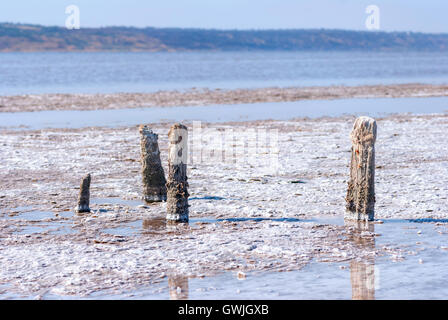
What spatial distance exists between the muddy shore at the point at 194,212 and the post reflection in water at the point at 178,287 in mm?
201

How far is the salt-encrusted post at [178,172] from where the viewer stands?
12.0 m

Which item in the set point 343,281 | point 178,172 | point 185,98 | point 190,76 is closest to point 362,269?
point 343,281

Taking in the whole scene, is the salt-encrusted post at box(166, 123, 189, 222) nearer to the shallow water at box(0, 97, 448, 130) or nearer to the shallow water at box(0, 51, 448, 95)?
the shallow water at box(0, 97, 448, 130)

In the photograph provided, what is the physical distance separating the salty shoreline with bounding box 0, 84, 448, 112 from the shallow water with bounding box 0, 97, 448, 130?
2421 millimetres

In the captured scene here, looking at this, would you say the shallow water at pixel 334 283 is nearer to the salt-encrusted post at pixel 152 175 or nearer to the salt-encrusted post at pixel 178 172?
the salt-encrusted post at pixel 178 172

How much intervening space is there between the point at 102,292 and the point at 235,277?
1.79 meters

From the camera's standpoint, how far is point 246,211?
1308cm

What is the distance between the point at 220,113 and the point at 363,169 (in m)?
21.8

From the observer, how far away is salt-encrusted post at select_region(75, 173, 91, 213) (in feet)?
42.4

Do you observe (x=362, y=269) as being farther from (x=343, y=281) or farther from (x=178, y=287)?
(x=178, y=287)

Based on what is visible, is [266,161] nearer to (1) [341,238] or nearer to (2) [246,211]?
(2) [246,211]

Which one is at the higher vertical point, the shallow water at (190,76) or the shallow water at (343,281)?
the shallow water at (190,76)

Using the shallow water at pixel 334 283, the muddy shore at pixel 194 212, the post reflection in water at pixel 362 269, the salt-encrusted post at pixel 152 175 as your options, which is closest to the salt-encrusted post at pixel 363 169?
the post reflection in water at pixel 362 269

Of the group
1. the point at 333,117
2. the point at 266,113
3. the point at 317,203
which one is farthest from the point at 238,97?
the point at 317,203
